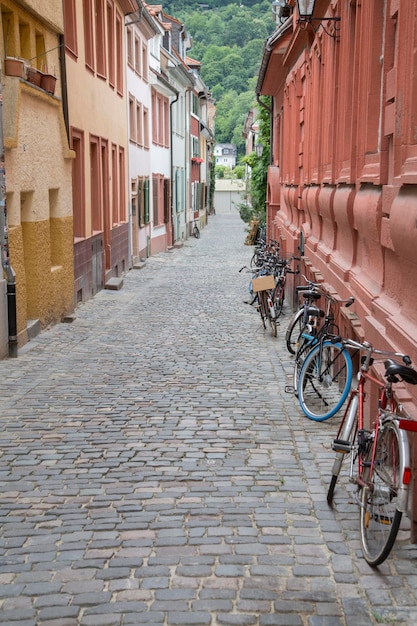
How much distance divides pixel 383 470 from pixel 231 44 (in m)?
132

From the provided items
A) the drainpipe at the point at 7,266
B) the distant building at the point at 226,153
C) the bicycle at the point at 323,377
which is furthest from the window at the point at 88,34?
the distant building at the point at 226,153

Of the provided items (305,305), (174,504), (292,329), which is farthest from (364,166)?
(174,504)

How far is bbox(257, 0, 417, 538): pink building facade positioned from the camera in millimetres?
5754

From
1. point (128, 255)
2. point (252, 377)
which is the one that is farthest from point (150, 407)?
point (128, 255)

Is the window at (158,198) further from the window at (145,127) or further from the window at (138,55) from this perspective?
the window at (138,55)

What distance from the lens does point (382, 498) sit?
4.74 meters

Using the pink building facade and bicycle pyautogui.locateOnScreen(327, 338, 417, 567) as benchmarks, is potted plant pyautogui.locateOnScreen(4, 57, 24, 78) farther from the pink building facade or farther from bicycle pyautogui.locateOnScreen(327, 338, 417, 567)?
bicycle pyautogui.locateOnScreen(327, 338, 417, 567)

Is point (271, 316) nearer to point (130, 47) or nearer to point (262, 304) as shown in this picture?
point (262, 304)

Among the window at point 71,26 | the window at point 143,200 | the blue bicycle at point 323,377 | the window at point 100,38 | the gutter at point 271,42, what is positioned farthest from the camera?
the window at point 143,200

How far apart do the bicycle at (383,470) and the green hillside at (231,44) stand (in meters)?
120

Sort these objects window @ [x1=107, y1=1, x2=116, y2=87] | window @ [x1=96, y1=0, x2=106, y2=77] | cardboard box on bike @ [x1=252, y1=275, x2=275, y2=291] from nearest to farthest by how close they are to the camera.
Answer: cardboard box on bike @ [x1=252, y1=275, x2=275, y2=291], window @ [x1=96, y1=0, x2=106, y2=77], window @ [x1=107, y1=1, x2=116, y2=87]

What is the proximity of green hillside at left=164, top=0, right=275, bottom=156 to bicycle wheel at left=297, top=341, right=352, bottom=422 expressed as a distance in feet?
384

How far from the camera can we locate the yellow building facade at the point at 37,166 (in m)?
11.6

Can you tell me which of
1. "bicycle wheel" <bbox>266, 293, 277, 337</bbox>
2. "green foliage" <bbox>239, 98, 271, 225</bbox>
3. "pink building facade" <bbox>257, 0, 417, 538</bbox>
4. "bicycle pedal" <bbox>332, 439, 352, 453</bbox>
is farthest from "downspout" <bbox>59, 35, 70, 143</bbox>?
"green foliage" <bbox>239, 98, 271, 225</bbox>
